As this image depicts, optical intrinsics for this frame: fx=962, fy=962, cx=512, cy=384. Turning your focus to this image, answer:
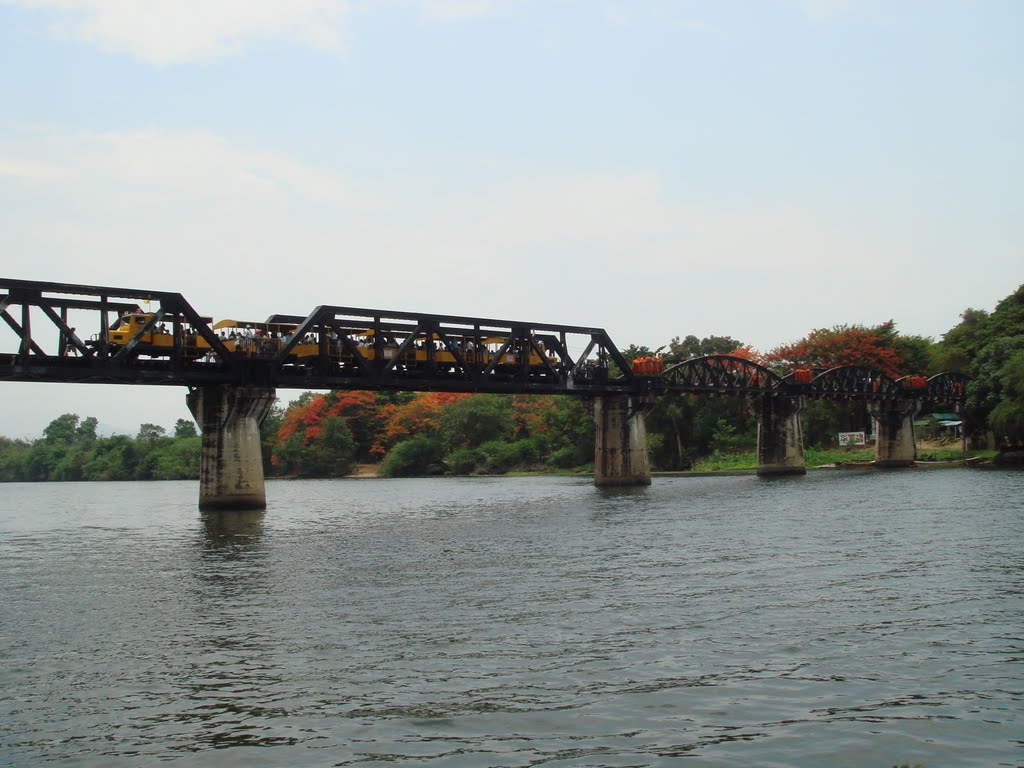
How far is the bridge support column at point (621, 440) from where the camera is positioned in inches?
3484

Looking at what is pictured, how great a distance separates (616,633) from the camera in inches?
756

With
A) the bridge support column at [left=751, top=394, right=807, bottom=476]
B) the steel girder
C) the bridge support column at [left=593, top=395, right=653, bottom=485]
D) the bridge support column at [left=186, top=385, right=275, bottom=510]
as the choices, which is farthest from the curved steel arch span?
the bridge support column at [left=186, top=385, right=275, bottom=510]

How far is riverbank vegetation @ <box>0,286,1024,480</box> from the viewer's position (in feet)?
370

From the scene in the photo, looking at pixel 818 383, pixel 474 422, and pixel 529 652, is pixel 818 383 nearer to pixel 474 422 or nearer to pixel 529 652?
pixel 474 422

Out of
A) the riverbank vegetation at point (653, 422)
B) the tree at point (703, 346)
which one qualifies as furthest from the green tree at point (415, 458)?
the tree at point (703, 346)

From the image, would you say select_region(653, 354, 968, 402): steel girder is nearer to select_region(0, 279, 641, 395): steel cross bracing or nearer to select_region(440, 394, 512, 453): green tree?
select_region(0, 279, 641, 395): steel cross bracing

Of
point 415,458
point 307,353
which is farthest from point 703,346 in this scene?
point 307,353

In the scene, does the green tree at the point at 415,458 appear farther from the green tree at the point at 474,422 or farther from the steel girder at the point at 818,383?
the steel girder at the point at 818,383

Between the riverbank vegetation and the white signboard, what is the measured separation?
2.46m

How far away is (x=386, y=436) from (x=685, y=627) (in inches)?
5964

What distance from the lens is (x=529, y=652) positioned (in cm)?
1770

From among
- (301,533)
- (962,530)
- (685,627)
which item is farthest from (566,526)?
(685,627)

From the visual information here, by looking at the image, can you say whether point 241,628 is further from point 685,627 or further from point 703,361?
point 703,361

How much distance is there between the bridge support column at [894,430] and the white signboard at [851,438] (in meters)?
12.7
